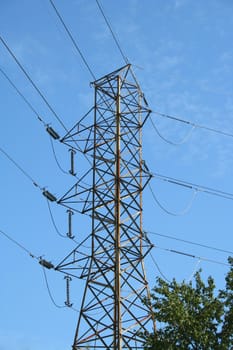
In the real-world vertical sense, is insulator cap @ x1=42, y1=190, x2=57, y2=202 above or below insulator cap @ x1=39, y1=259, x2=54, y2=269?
above

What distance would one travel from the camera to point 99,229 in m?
32.7

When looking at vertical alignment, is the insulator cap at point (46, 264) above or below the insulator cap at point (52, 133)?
below

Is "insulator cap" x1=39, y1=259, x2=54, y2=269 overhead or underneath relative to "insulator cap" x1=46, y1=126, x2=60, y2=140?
underneath

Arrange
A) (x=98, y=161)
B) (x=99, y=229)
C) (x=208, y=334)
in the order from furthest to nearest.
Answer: (x=98, y=161) < (x=99, y=229) < (x=208, y=334)

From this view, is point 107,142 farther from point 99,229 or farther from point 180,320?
point 180,320

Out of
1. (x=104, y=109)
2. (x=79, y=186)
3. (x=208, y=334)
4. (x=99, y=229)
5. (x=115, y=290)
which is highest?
(x=104, y=109)

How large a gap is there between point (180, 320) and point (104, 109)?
1140 centimetres

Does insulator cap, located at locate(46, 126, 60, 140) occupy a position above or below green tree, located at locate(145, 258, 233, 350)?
above

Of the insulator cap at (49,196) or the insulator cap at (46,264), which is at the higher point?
the insulator cap at (49,196)

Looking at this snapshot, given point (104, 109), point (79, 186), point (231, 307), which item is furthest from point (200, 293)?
point (104, 109)

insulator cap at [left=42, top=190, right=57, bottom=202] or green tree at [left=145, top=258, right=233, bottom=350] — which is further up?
insulator cap at [left=42, top=190, right=57, bottom=202]

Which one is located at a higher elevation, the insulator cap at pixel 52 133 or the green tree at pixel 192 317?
the insulator cap at pixel 52 133

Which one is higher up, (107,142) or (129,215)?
(107,142)

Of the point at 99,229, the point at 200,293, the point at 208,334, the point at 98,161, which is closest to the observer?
the point at 208,334
